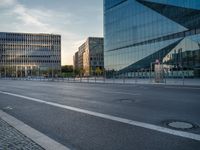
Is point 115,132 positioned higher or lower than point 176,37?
lower

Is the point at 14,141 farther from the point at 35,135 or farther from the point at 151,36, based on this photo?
the point at 151,36

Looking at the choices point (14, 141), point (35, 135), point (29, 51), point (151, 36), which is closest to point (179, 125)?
point (35, 135)

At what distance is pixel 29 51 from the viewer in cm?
16438

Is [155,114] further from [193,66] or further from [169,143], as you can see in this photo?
[193,66]

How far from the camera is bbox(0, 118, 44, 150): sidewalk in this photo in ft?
17.0

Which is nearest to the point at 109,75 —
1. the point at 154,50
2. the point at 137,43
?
the point at 137,43

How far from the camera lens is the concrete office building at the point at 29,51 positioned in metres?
159

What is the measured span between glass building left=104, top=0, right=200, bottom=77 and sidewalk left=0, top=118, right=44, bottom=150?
39.7 m

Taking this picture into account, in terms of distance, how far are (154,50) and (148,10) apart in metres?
10.3

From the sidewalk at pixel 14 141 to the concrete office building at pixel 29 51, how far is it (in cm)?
15267

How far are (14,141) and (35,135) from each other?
696 millimetres

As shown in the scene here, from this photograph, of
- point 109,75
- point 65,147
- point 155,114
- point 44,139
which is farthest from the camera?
point 109,75

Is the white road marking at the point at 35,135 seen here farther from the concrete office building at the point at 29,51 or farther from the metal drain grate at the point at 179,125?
the concrete office building at the point at 29,51

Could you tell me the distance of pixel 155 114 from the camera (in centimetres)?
859
